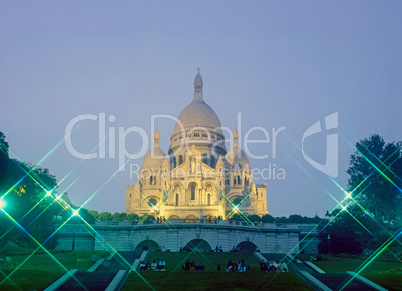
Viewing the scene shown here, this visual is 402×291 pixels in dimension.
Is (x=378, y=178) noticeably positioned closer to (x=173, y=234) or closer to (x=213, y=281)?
(x=173, y=234)

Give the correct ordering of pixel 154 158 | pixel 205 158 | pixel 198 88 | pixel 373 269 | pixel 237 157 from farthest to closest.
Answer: pixel 198 88 < pixel 154 158 < pixel 205 158 < pixel 237 157 < pixel 373 269

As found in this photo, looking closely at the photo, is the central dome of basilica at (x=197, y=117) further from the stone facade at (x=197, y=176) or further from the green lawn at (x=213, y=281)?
the green lawn at (x=213, y=281)

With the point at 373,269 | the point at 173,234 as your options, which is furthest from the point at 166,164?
the point at 373,269

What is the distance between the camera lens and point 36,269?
90.7ft

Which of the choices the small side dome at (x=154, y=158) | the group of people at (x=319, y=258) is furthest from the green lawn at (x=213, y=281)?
the small side dome at (x=154, y=158)

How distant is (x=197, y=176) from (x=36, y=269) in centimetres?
5710

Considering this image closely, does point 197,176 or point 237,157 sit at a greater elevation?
point 237,157

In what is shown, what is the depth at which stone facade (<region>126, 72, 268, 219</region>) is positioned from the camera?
272ft

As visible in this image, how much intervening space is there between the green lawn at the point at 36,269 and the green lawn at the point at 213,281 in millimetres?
4063

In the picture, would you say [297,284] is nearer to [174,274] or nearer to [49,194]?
[174,274]

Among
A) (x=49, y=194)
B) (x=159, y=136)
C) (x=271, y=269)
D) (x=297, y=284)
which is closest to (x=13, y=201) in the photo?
(x=49, y=194)

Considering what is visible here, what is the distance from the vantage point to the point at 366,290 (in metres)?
22.1

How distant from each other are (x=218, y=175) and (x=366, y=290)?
209 feet

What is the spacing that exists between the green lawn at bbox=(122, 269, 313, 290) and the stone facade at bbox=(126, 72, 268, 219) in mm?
A: 51879
